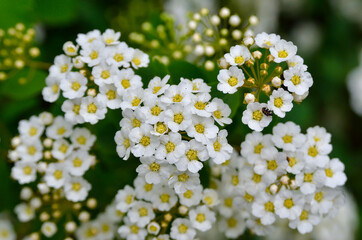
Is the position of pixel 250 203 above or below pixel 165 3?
below

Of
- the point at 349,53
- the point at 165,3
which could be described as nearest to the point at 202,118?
the point at 165,3

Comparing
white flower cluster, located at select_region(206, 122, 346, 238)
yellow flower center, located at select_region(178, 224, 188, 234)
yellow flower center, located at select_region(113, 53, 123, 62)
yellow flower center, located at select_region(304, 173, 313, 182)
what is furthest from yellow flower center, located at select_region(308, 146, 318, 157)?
yellow flower center, located at select_region(113, 53, 123, 62)

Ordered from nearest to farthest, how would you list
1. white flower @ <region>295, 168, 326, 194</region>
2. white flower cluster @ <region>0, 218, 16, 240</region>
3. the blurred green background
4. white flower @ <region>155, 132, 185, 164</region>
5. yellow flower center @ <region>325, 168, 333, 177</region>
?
white flower @ <region>155, 132, 185, 164</region>
white flower @ <region>295, 168, 326, 194</region>
yellow flower center @ <region>325, 168, 333, 177</region>
the blurred green background
white flower cluster @ <region>0, 218, 16, 240</region>

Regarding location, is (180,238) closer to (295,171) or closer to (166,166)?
(166,166)

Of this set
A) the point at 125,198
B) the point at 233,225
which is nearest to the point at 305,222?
the point at 233,225

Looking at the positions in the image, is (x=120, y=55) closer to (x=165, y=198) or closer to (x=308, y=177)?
(x=165, y=198)

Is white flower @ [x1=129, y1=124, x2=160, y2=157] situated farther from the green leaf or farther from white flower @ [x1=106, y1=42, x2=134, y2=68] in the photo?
the green leaf
